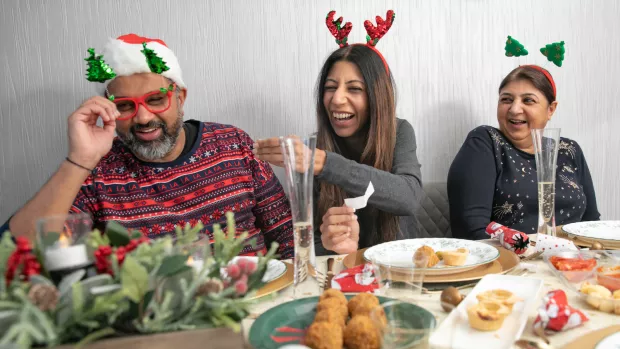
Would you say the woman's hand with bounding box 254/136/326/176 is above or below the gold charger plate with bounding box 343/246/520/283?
above

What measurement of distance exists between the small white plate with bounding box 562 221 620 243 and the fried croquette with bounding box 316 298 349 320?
35.4 inches

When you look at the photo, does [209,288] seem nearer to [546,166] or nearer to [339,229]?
[339,229]

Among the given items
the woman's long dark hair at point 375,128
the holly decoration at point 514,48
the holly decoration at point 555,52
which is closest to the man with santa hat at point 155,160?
the woman's long dark hair at point 375,128

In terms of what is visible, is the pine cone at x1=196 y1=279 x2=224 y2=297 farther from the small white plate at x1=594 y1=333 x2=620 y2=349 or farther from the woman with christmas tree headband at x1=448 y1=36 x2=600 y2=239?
the woman with christmas tree headband at x1=448 y1=36 x2=600 y2=239

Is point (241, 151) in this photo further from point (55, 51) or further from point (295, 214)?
point (295, 214)

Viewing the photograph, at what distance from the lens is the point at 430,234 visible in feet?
7.41

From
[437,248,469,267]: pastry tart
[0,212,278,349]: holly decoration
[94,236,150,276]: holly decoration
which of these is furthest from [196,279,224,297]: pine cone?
[437,248,469,267]: pastry tart

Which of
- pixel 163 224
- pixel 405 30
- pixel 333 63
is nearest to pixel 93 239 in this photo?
pixel 163 224

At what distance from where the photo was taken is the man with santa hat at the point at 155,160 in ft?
5.22

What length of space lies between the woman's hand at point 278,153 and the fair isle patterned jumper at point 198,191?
37 centimetres

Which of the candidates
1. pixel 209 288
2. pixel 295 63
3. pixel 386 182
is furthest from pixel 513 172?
pixel 209 288

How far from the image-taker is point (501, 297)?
2.82 ft

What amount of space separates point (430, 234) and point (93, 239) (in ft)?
5.87

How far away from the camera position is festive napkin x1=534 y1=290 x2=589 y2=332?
778mm
